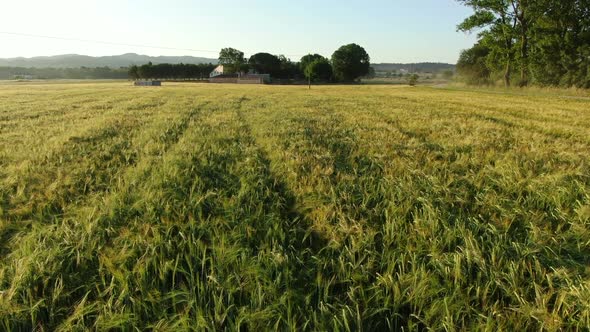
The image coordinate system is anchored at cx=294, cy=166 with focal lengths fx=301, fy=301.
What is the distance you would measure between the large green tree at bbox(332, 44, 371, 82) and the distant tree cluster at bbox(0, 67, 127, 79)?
114344mm

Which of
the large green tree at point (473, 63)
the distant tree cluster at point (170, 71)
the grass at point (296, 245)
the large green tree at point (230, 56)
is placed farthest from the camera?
the large green tree at point (230, 56)

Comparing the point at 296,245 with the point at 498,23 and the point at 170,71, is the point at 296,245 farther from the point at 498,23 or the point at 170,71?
the point at 170,71

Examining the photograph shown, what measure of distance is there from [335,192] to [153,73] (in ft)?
441

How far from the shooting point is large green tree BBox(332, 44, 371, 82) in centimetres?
11200

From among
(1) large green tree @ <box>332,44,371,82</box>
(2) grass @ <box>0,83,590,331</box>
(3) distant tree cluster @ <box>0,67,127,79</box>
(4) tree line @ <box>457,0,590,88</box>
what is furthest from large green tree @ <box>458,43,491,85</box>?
(3) distant tree cluster @ <box>0,67,127,79</box>

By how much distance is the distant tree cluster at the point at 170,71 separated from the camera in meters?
118

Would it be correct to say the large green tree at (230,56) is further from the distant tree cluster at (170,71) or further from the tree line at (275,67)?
the distant tree cluster at (170,71)

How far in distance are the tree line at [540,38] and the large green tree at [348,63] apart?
231 ft

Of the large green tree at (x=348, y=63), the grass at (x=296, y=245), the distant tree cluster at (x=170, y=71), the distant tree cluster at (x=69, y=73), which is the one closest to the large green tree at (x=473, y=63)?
the large green tree at (x=348, y=63)

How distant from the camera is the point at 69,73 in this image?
17050 cm

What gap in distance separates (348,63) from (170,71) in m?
72.0

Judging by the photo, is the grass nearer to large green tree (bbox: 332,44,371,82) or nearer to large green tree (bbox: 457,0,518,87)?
large green tree (bbox: 457,0,518,87)

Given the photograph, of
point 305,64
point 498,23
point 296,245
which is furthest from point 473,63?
point 296,245

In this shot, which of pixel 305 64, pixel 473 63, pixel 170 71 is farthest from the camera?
pixel 170 71
